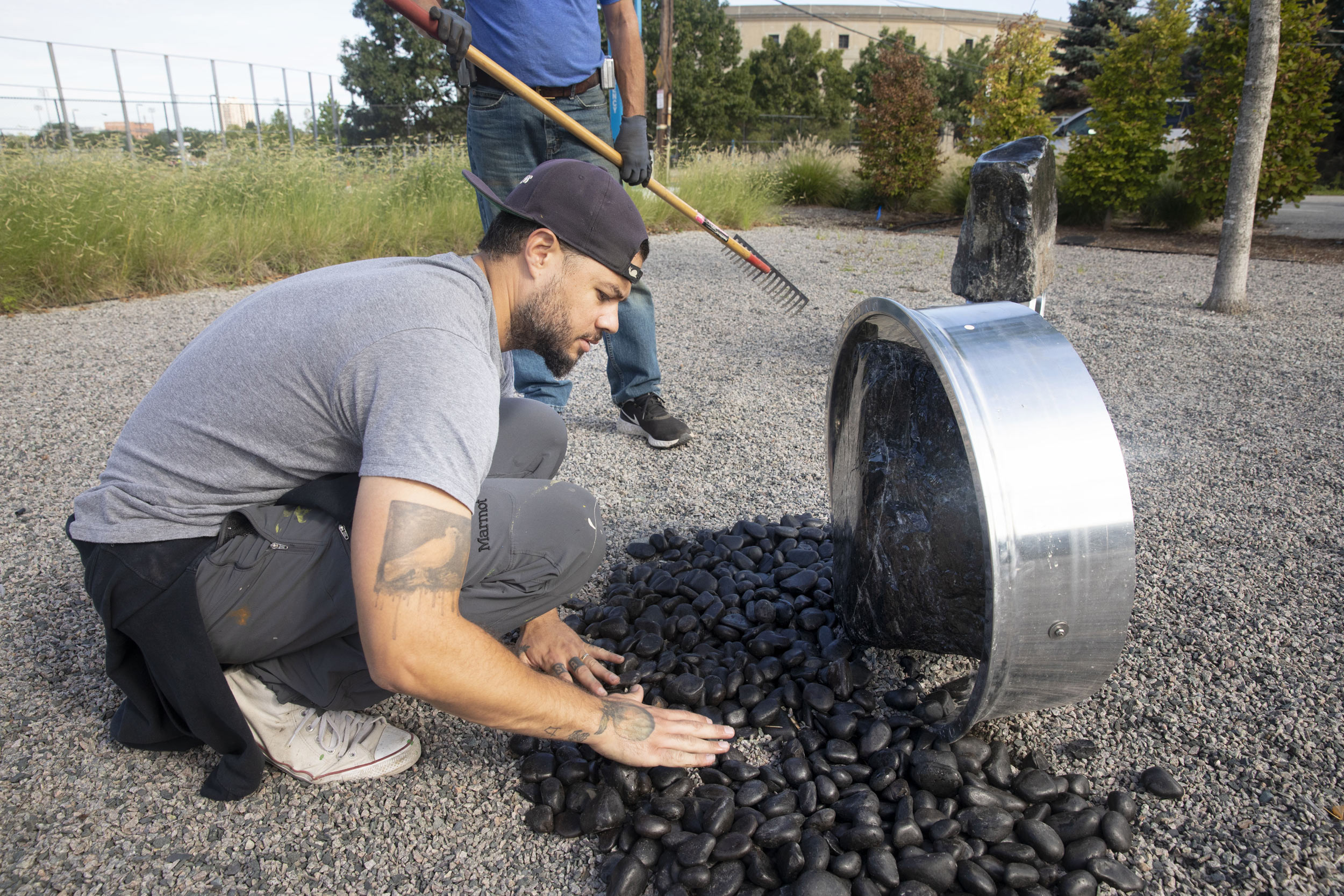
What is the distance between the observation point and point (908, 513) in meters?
2.07

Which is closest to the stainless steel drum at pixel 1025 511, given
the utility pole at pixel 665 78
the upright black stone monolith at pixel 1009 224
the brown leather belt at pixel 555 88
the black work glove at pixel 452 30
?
the black work glove at pixel 452 30

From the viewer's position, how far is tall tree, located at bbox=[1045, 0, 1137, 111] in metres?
26.8

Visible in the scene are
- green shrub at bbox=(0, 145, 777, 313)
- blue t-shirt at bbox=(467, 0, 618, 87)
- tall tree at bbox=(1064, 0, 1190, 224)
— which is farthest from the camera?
tall tree at bbox=(1064, 0, 1190, 224)

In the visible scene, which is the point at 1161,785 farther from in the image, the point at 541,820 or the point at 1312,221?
the point at 1312,221

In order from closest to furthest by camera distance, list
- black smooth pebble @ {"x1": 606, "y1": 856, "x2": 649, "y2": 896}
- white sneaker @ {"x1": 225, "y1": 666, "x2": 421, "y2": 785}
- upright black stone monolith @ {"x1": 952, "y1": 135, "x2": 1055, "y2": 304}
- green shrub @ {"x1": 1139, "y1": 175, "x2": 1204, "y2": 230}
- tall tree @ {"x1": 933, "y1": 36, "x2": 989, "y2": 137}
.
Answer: black smooth pebble @ {"x1": 606, "y1": 856, "x2": 649, "y2": 896} < white sneaker @ {"x1": 225, "y1": 666, "x2": 421, "y2": 785} < upright black stone monolith @ {"x1": 952, "y1": 135, "x2": 1055, "y2": 304} < green shrub @ {"x1": 1139, "y1": 175, "x2": 1204, "y2": 230} < tall tree @ {"x1": 933, "y1": 36, "x2": 989, "y2": 137}

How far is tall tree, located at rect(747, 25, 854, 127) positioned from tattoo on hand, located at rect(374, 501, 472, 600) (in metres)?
34.1

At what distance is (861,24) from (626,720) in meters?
54.0

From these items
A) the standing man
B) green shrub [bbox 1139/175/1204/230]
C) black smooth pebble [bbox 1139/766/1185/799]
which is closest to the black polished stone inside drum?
black smooth pebble [bbox 1139/766/1185/799]

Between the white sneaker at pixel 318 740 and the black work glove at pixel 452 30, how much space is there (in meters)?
2.28

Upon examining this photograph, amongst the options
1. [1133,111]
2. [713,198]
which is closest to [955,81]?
[1133,111]

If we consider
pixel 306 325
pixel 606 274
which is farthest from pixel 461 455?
pixel 606 274

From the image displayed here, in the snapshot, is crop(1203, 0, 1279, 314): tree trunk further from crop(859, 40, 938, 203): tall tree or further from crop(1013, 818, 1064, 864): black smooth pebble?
crop(859, 40, 938, 203): tall tree

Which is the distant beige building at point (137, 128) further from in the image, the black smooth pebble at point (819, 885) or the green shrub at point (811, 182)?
the black smooth pebble at point (819, 885)

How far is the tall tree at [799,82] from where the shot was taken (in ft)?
106
